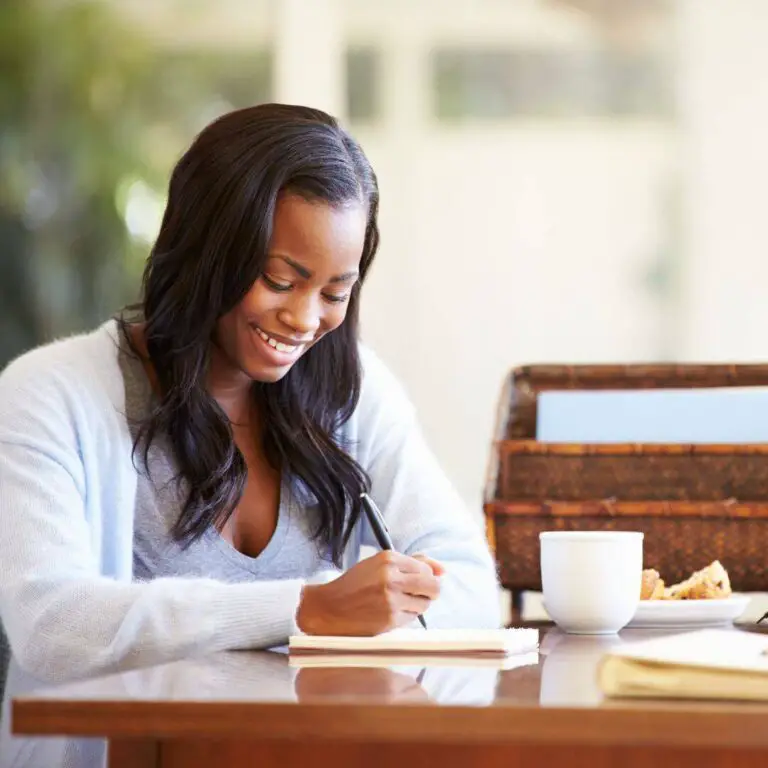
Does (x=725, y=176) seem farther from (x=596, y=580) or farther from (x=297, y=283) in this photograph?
(x=596, y=580)

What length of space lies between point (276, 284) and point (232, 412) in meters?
0.25

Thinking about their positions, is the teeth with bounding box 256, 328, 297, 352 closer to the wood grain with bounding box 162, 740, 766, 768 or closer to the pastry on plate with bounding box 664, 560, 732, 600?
the pastry on plate with bounding box 664, 560, 732, 600

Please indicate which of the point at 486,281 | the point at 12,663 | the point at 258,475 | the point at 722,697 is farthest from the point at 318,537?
the point at 486,281

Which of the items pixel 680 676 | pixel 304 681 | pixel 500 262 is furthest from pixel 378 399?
pixel 500 262

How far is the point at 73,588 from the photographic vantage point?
46.4 inches

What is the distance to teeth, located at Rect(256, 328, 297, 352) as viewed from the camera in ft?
4.78

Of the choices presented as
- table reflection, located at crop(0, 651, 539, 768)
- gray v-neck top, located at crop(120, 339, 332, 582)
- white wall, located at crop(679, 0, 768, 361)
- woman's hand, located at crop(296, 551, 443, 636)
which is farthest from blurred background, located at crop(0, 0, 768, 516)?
table reflection, located at crop(0, 651, 539, 768)

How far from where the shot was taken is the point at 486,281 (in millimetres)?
3787

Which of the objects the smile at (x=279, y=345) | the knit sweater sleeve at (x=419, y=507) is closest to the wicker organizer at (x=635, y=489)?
the knit sweater sleeve at (x=419, y=507)

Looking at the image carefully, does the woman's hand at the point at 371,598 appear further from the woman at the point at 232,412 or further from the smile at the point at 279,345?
the smile at the point at 279,345

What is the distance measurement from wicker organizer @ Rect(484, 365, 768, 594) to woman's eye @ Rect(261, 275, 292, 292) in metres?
0.36

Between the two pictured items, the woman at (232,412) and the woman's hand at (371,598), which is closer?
the woman's hand at (371,598)

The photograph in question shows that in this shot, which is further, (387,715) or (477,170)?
(477,170)

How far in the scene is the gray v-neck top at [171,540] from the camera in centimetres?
146
